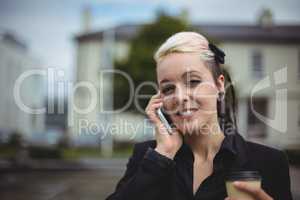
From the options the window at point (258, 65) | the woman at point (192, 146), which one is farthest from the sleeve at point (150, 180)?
the window at point (258, 65)

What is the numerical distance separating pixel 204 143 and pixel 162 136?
5 cm

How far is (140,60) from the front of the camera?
714 centimetres

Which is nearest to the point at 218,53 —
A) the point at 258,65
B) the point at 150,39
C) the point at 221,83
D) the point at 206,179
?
the point at 221,83

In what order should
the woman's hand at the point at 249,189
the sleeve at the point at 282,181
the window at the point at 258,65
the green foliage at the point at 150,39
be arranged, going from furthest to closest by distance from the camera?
the green foliage at the point at 150,39 < the window at the point at 258,65 < the sleeve at the point at 282,181 < the woman's hand at the point at 249,189

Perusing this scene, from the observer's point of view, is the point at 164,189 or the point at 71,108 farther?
the point at 71,108

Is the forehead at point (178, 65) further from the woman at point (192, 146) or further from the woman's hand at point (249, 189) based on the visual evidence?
the woman's hand at point (249, 189)

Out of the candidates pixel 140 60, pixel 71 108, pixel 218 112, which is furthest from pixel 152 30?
pixel 218 112

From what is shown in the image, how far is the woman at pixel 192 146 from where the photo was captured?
1.71 ft

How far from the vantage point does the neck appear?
556 millimetres

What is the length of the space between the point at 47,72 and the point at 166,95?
55cm

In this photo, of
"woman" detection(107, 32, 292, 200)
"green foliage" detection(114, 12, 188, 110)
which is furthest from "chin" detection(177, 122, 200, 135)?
"green foliage" detection(114, 12, 188, 110)

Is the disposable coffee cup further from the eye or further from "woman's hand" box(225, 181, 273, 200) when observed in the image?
the eye

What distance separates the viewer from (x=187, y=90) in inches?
20.9

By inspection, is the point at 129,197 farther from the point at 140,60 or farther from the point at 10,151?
the point at 140,60
